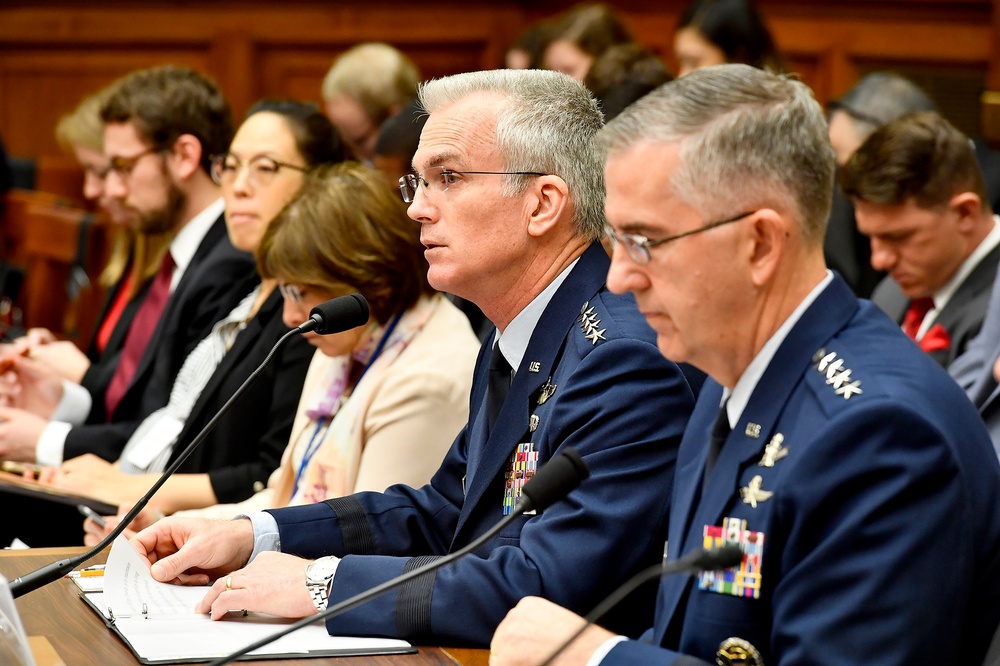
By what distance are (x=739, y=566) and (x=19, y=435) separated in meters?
2.70

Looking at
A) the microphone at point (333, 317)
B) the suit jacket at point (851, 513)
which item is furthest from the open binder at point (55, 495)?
the suit jacket at point (851, 513)

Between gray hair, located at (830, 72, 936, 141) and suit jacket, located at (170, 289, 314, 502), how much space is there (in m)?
2.14

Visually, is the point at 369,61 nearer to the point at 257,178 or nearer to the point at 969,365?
the point at 257,178

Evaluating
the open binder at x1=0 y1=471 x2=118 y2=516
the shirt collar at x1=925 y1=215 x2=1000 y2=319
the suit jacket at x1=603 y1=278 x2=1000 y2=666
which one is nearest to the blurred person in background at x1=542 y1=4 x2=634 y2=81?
the shirt collar at x1=925 y1=215 x2=1000 y2=319

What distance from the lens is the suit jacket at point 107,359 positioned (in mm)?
4035

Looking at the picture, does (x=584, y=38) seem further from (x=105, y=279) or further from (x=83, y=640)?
(x=83, y=640)

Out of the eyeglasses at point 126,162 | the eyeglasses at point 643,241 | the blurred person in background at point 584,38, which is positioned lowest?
the eyeglasses at point 126,162

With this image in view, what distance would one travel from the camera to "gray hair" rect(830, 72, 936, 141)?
4277mm

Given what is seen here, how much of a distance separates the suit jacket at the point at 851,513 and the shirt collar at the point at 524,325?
62 cm

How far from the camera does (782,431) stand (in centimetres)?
147

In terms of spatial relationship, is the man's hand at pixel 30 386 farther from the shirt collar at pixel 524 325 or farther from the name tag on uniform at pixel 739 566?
the name tag on uniform at pixel 739 566

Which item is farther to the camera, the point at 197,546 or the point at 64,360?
the point at 64,360

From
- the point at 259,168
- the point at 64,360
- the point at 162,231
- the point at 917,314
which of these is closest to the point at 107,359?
the point at 64,360

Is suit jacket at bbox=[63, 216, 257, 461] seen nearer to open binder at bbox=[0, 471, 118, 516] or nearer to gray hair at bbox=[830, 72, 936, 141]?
open binder at bbox=[0, 471, 118, 516]
